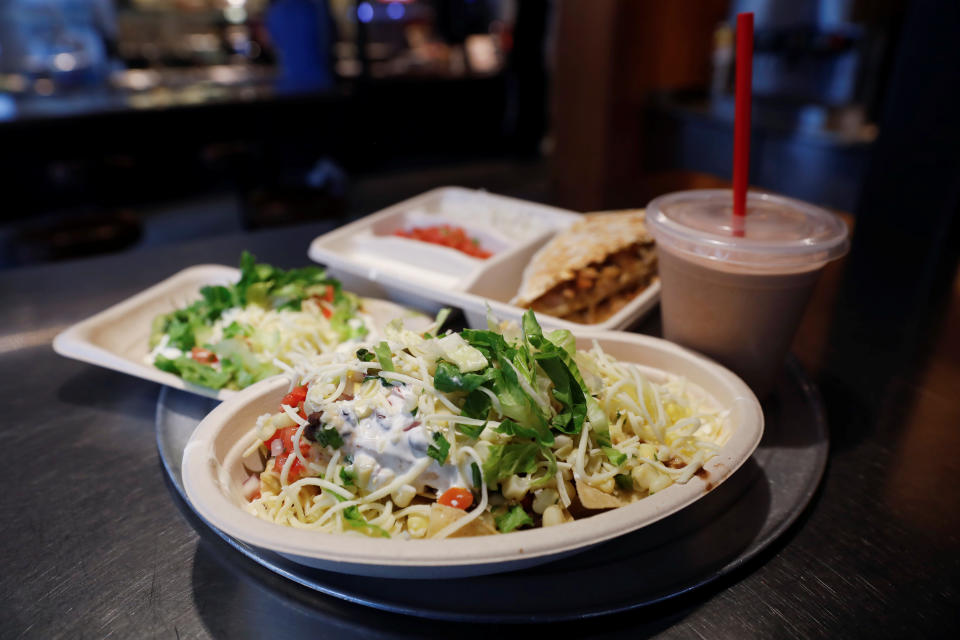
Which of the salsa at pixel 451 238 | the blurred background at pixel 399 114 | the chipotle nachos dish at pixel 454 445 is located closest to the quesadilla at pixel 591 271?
the salsa at pixel 451 238

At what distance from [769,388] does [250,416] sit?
1.10 meters

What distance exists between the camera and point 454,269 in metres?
1.98

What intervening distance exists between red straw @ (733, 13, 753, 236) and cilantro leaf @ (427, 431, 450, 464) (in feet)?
2.40

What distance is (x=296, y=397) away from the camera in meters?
1.08

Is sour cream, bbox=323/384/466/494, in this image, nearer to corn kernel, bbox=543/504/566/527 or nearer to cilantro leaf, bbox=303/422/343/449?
cilantro leaf, bbox=303/422/343/449

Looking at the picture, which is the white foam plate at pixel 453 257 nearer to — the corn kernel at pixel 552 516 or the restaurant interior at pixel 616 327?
the restaurant interior at pixel 616 327

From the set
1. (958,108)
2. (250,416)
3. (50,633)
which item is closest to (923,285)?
(958,108)

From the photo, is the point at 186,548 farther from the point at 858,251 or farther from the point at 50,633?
the point at 858,251

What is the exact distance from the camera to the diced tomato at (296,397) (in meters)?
1.07

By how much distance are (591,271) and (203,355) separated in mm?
1044

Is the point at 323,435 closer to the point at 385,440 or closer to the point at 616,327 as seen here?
the point at 385,440

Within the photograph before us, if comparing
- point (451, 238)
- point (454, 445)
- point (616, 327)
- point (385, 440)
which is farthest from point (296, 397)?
point (451, 238)

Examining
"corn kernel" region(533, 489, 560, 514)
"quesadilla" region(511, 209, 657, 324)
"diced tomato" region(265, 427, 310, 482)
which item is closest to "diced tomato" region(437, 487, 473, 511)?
"corn kernel" region(533, 489, 560, 514)

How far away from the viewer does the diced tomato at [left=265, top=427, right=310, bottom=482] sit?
102 cm
